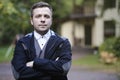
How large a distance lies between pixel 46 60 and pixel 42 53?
0.08m

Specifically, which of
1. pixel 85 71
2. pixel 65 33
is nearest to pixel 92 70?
pixel 85 71

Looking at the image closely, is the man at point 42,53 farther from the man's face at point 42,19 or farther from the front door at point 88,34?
the front door at point 88,34

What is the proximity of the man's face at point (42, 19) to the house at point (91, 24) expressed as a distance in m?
25.8

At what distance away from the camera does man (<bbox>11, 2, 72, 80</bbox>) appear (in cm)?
384

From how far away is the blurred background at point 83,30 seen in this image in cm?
1725

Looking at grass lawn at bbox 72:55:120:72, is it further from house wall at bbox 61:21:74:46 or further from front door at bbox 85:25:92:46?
house wall at bbox 61:21:74:46

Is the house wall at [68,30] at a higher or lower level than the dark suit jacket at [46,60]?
lower

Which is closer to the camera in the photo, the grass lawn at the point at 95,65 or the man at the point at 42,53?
the man at the point at 42,53

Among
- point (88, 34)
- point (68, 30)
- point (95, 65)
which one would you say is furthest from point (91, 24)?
point (95, 65)

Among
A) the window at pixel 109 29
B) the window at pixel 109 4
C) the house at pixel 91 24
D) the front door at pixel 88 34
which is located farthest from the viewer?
the front door at pixel 88 34

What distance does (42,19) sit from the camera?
384cm

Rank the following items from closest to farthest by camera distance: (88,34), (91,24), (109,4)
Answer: (109,4)
(91,24)
(88,34)

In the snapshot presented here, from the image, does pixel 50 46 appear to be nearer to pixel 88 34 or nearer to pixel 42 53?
pixel 42 53

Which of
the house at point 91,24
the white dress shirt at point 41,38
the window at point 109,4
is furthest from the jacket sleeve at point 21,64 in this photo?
the window at point 109,4
